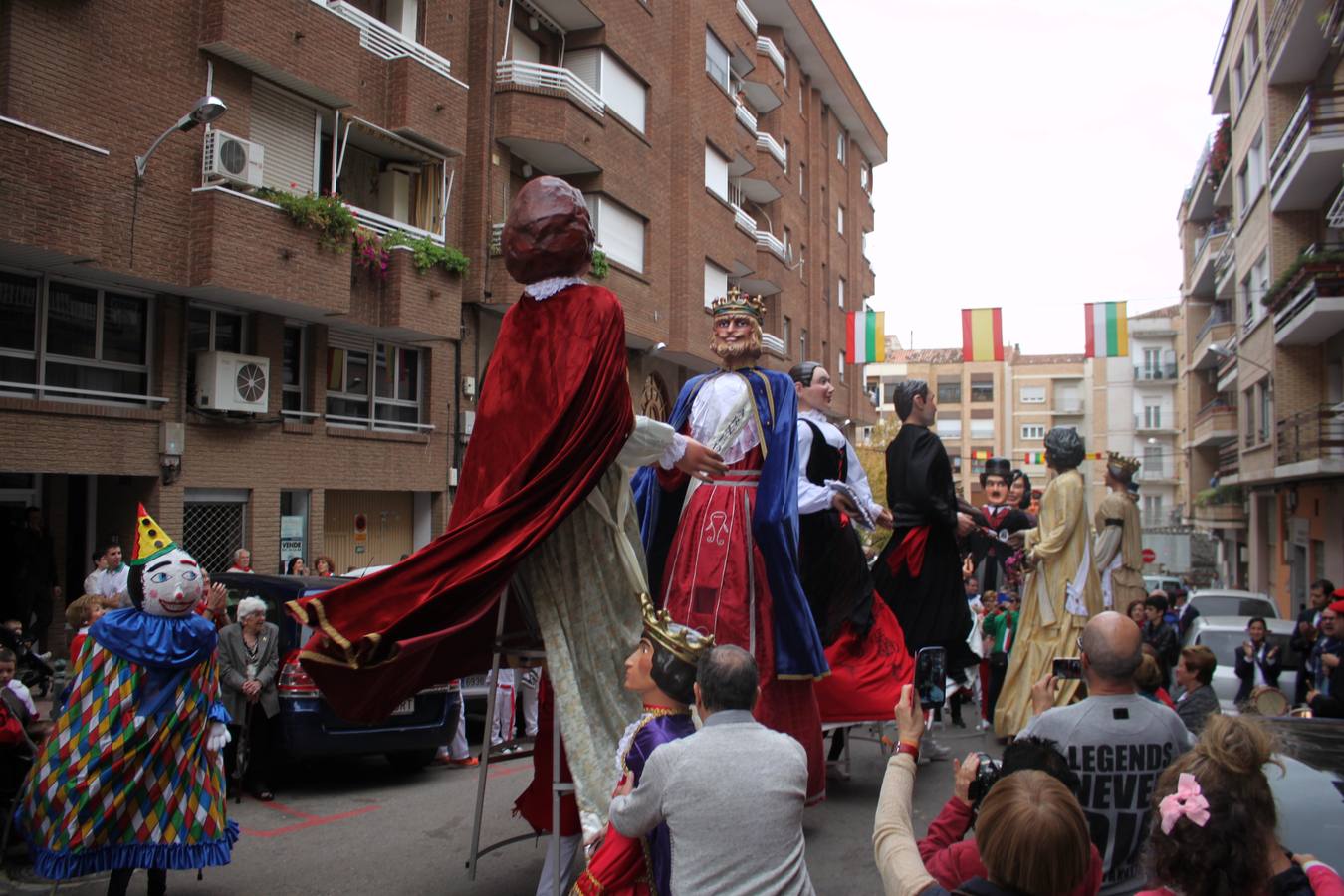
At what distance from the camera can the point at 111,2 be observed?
41.4ft

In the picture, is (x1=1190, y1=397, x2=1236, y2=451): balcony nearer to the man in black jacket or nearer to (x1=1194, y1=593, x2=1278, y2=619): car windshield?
(x1=1194, y1=593, x2=1278, y2=619): car windshield

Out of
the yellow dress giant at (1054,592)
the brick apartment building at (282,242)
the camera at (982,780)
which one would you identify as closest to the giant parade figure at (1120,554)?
the yellow dress giant at (1054,592)

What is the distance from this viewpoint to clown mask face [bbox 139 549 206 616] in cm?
525

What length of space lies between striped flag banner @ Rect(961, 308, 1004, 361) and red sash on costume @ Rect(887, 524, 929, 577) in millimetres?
15925

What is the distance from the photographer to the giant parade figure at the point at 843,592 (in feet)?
21.0

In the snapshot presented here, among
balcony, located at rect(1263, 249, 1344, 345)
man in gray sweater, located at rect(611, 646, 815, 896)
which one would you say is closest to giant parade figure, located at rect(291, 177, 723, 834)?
man in gray sweater, located at rect(611, 646, 815, 896)

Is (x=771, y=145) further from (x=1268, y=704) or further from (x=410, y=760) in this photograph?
(x=1268, y=704)

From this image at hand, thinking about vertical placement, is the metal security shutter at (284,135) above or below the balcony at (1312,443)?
above

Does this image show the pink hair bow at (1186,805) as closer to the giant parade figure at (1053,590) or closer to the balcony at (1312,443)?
the giant parade figure at (1053,590)

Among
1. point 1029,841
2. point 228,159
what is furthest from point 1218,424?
point 1029,841

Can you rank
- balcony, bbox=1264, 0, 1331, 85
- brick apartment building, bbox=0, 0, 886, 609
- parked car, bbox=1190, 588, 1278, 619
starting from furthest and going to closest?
balcony, bbox=1264, 0, 1331, 85, parked car, bbox=1190, 588, 1278, 619, brick apartment building, bbox=0, 0, 886, 609

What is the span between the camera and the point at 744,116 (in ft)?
101

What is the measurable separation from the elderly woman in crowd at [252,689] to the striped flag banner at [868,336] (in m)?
19.2

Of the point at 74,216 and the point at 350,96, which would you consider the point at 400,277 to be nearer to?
the point at 350,96
